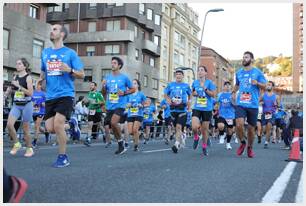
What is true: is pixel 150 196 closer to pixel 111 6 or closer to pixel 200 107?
pixel 200 107

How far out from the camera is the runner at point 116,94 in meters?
8.96

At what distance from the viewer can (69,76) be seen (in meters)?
6.41

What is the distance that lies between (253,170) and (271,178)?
810 millimetres

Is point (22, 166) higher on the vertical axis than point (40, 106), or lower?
lower

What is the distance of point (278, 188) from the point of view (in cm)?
462

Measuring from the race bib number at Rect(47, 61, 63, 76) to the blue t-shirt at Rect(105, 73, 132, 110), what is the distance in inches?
110

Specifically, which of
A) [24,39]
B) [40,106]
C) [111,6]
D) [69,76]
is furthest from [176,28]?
[69,76]

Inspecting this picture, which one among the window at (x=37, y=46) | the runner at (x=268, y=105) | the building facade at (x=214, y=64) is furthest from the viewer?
the building facade at (x=214, y=64)

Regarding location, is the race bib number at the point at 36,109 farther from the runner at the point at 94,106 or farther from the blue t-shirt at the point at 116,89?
the blue t-shirt at the point at 116,89

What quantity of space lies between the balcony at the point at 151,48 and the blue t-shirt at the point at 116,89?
37.9 m

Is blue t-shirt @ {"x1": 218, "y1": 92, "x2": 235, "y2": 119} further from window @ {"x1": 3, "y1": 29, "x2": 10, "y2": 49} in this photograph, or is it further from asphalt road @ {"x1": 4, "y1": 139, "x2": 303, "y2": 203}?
window @ {"x1": 3, "y1": 29, "x2": 10, "y2": 49}

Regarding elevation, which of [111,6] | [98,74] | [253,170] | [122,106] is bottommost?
[253,170]

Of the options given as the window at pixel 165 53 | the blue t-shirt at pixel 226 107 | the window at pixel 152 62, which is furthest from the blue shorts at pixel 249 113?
the window at pixel 165 53

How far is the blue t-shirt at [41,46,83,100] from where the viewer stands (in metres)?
6.32
